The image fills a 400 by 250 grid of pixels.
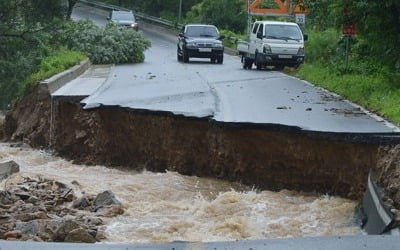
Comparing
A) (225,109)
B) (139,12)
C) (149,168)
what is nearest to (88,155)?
(149,168)

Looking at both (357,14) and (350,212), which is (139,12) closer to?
(357,14)

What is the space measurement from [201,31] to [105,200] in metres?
25.3

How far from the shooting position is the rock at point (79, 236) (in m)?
9.09

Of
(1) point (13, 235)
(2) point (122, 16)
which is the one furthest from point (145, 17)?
(1) point (13, 235)

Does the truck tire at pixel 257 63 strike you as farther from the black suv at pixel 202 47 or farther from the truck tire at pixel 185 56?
the truck tire at pixel 185 56

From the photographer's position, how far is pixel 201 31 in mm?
36312

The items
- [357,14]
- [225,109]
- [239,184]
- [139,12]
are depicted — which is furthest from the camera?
[139,12]

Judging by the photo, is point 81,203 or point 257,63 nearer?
point 81,203

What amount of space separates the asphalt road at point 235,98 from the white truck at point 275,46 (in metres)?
0.60

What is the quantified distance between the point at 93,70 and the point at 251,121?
49.0 ft

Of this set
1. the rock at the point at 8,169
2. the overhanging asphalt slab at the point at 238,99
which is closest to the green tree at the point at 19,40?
the overhanging asphalt slab at the point at 238,99

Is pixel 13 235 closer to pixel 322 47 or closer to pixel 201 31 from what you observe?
pixel 322 47

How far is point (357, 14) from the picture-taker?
1825 centimetres

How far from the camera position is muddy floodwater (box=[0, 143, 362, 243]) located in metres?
10.0
